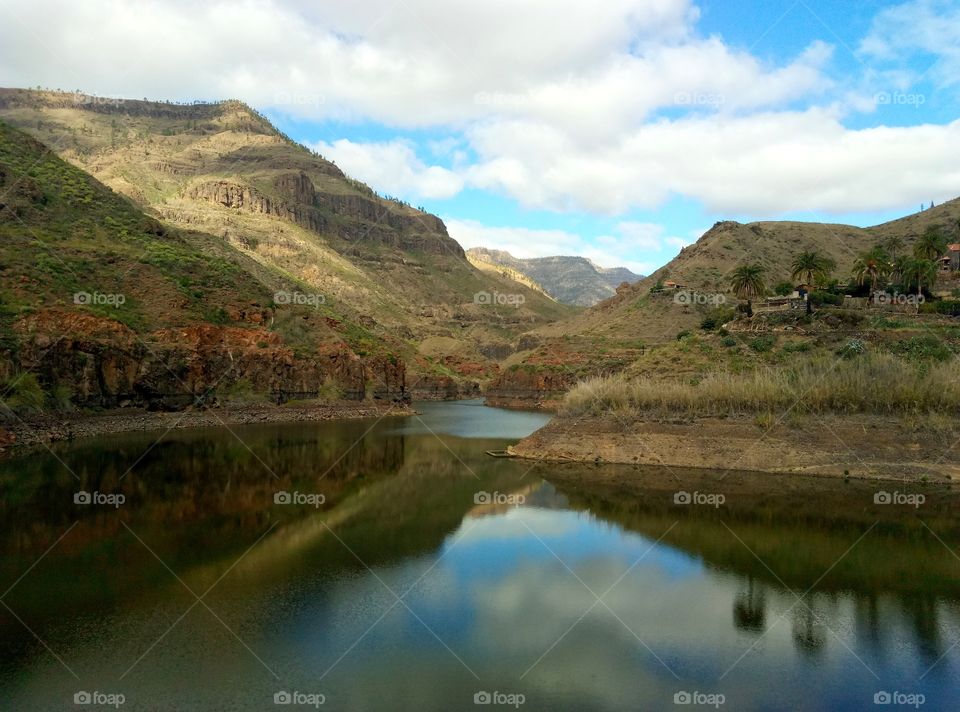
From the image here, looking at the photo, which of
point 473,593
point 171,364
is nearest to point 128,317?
point 171,364

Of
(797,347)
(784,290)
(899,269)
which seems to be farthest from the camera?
(784,290)

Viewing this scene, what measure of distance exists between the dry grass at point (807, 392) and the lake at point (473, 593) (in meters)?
5.66

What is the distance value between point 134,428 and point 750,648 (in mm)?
51123

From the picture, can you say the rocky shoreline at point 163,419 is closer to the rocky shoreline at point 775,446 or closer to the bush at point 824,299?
the rocky shoreline at point 775,446

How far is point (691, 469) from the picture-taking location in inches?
1374

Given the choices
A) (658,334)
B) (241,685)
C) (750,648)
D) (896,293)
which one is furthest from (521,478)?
(658,334)

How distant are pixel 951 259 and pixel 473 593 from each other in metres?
86.1

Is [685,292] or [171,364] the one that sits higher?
[685,292]

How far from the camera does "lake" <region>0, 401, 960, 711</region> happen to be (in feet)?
39.2

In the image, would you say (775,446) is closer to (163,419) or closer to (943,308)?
(943,308)

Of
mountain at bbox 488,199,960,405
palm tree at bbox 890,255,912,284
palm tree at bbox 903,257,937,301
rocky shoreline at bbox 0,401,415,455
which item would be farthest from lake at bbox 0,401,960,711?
mountain at bbox 488,199,960,405

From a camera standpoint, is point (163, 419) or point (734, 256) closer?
point (163, 419)

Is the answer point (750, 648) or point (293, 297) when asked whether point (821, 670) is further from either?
point (293, 297)

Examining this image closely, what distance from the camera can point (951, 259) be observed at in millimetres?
77062
